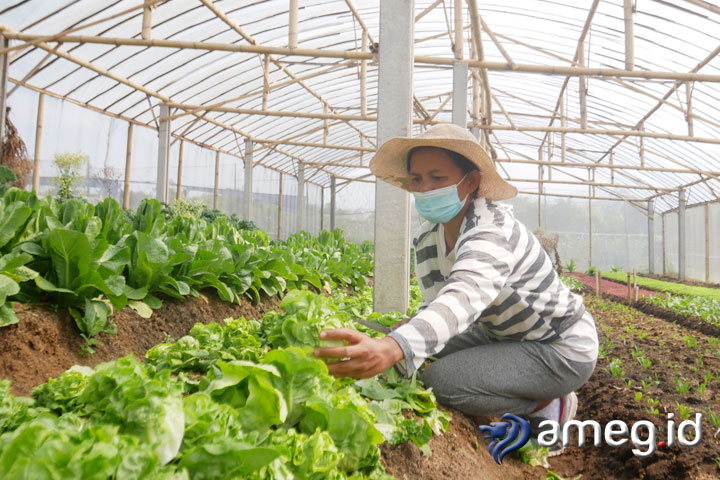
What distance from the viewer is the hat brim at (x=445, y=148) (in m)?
2.50

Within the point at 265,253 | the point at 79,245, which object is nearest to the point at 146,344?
the point at 79,245

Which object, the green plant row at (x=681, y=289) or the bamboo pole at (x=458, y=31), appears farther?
the green plant row at (x=681, y=289)

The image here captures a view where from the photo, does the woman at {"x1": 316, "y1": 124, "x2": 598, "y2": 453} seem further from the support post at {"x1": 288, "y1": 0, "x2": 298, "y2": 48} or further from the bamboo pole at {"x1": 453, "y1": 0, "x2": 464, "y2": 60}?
the support post at {"x1": 288, "y1": 0, "x2": 298, "y2": 48}

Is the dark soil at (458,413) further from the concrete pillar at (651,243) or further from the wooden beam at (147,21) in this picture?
the concrete pillar at (651,243)

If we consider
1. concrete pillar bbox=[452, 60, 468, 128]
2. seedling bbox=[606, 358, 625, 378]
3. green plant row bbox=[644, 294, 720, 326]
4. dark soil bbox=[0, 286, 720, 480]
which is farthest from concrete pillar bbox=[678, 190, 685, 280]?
seedling bbox=[606, 358, 625, 378]

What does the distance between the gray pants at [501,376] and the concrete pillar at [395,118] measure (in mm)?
1333

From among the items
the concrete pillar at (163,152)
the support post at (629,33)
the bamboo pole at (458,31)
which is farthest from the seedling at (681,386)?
the concrete pillar at (163,152)

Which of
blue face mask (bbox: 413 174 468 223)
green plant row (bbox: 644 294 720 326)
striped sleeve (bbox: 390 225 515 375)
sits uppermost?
blue face mask (bbox: 413 174 468 223)

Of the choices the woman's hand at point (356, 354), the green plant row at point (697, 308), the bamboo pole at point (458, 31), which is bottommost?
the green plant row at point (697, 308)

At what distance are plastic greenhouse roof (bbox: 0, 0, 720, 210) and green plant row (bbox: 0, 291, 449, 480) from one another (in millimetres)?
6533

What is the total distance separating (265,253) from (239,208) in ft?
52.1

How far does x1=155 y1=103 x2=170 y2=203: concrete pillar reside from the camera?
1185 centimetres

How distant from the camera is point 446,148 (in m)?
2.56

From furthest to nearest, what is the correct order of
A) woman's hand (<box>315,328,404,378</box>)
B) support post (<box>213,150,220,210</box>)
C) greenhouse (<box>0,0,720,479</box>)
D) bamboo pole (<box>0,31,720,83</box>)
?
support post (<box>213,150,220,210</box>)
bamboo pole (<box>0,31,720,83</box>)
woman's hand (<box>315,328,404,378</box>)
greenhouse (<box>0,0,720,479</box>)
